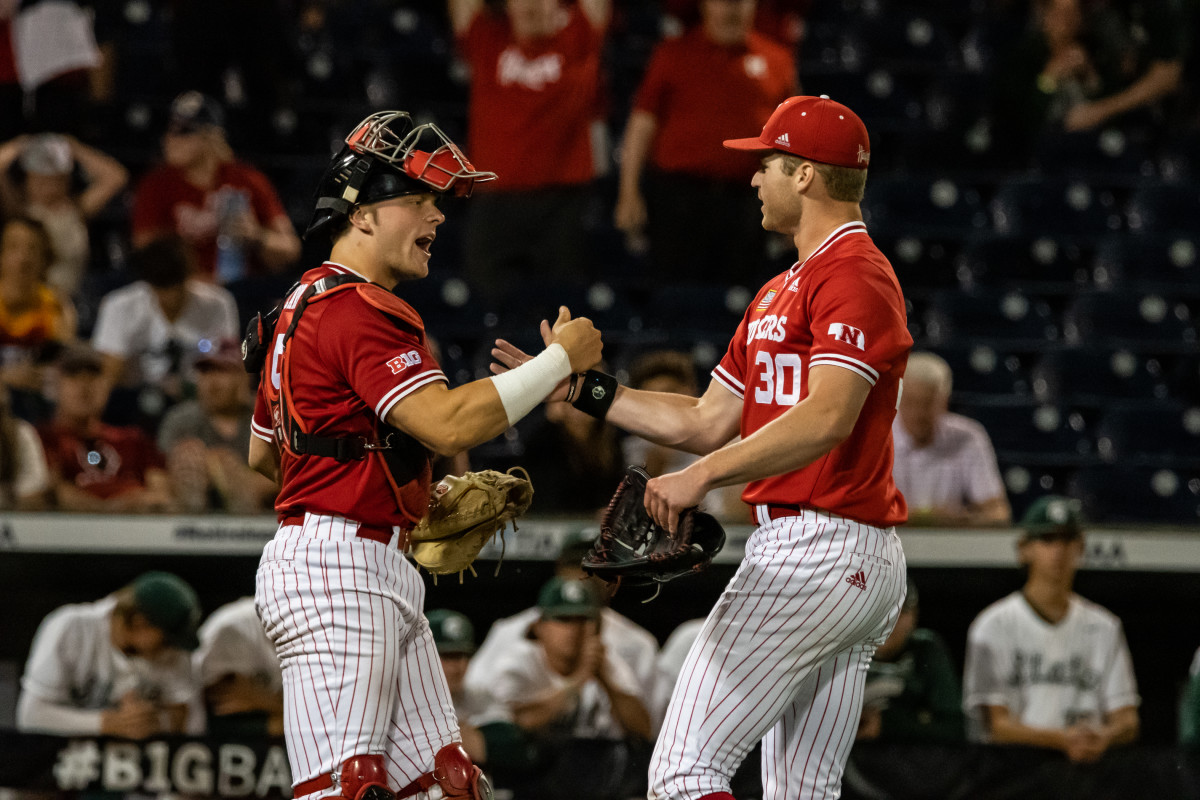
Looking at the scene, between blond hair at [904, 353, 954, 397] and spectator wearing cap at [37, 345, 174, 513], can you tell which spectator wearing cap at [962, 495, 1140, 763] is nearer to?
blond hair at [904, 353, 954, 397]

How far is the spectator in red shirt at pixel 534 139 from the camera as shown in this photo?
7.98m

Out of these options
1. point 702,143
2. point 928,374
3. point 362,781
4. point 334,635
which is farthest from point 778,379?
point 702,143

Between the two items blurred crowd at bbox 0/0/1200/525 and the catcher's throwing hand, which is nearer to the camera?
the catcher's throwing hand

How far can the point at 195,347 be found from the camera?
23.3 feet

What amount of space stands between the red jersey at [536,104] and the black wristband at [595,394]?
12.9 feet

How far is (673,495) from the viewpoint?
11.5 ft

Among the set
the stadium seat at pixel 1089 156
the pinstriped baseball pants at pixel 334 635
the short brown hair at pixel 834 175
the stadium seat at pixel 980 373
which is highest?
the stadium seat at pixel 1089 156

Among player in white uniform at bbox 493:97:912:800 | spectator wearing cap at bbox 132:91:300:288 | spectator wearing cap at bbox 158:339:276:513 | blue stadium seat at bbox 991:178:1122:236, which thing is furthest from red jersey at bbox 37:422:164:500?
blue stadium seat at bbox 991:178:1122:236

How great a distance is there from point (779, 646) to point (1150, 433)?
182 inches

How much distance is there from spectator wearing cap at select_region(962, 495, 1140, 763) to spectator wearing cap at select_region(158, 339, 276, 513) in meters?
2.94

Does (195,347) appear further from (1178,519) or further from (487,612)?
(1178,519)

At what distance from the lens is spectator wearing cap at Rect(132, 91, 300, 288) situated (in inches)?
313

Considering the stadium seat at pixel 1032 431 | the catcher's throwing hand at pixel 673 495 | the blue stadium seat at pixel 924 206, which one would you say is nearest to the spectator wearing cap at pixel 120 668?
the catcher's throwing hand at pixel 673 495

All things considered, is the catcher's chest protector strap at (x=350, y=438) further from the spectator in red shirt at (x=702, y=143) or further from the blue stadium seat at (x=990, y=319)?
the blue stadium seat at (x=990, y=319)
